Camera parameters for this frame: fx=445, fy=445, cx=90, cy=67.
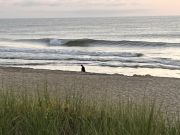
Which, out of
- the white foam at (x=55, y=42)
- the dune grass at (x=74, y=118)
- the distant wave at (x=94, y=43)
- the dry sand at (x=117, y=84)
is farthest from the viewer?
the white foam at (x=55, y=42)

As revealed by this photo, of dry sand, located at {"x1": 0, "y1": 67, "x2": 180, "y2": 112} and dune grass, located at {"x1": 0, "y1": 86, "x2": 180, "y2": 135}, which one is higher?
dune grass, located at {"x1": 0, "y1": 86, "x2": 180, "y2": 135}

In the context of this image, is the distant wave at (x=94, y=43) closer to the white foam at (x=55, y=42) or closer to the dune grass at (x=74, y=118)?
the white foam at (x=55, y=42)

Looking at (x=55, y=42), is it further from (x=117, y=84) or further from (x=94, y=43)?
(x=117, y=84)

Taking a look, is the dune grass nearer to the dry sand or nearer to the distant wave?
the dry sand

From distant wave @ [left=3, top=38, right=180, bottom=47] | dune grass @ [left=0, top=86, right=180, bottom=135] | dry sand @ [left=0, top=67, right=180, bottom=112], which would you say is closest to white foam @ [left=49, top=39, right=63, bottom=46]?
distant wave @ [left=3, top=38, right=180, bottom=47]

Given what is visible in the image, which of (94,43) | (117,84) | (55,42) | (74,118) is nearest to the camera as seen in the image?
(74,118)

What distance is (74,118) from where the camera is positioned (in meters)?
5.93

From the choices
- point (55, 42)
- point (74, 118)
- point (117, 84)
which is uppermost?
point (55, 42)

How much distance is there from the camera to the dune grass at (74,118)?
199 inches

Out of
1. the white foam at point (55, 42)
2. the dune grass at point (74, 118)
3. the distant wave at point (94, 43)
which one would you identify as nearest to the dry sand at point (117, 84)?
the dune grass at point (74, 118)

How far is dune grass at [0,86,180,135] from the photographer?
16.6ft

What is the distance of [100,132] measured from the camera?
199 inches

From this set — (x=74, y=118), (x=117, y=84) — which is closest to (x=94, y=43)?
(x=117, y=84)

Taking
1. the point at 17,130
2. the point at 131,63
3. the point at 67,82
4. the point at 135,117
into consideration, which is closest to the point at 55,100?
the point at 17,130
